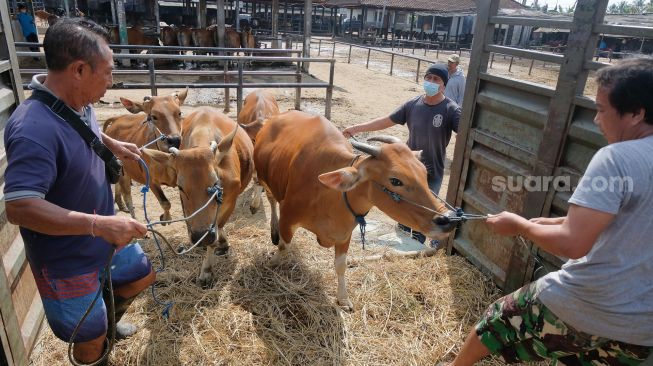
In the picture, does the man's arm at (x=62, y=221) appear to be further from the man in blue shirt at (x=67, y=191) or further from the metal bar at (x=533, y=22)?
the metal bar at (x=533, y=22)

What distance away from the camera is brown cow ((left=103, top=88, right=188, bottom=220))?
489 cm

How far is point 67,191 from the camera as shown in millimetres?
2143

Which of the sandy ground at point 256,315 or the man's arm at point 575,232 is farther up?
the man's arm at point 575,232

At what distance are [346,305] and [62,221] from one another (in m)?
2.53

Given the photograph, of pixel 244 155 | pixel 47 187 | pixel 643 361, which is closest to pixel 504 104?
pixel 643 361

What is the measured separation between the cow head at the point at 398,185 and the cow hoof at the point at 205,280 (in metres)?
1.71

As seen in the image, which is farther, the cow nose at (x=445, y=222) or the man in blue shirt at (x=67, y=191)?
the cow nose at (x=445, y=222)

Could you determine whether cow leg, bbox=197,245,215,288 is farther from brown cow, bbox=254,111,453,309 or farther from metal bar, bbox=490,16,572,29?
metal bar, bbox=490,16,572,29

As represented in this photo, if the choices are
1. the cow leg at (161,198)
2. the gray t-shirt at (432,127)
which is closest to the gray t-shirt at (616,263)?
the gray t-shirt at (432,127)

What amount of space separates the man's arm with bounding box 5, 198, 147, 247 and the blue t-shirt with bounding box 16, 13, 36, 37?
17.2 meters

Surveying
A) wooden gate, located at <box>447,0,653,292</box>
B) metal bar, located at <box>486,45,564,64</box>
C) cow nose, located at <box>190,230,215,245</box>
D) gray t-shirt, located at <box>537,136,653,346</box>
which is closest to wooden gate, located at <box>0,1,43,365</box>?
cow nose, located at <box>190,230,215,245</box>

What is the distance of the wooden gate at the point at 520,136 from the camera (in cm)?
300

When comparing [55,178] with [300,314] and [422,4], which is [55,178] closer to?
[300,314]

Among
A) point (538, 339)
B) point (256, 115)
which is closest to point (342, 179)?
point (538, 339)
